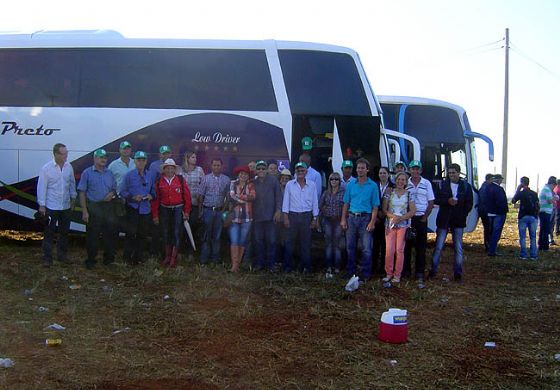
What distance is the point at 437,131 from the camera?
1467 cm

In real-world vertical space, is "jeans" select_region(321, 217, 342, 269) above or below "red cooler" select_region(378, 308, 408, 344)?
above

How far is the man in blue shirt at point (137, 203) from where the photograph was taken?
28.7ft

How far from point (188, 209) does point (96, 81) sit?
322 centimetres

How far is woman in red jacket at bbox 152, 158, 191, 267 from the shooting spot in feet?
28.9

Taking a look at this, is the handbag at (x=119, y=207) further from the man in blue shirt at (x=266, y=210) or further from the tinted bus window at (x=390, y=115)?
the tinted bus window at (x=390, y=115)

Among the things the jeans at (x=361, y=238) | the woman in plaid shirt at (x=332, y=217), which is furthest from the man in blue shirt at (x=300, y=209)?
the jeans at (x=361, y=238)

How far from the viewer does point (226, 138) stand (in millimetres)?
9969

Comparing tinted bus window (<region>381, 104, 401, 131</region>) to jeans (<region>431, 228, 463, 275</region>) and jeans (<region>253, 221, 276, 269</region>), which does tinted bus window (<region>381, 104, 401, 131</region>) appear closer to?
jeans (<region>431, 228, 463, 275</region>)

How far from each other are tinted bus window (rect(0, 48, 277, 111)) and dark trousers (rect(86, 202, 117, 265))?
2213 millimetres

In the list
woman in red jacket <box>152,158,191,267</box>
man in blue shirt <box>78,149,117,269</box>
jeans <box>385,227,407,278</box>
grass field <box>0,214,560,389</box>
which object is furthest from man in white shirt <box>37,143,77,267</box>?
jeans <box>385,227,407,278</box>

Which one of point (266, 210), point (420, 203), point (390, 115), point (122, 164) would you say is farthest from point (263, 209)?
point (390, 115)

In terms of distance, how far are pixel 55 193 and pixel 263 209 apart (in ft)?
10.4

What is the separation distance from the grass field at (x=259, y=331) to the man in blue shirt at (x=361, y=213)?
1.51 ft

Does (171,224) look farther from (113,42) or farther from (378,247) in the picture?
(113,42)
